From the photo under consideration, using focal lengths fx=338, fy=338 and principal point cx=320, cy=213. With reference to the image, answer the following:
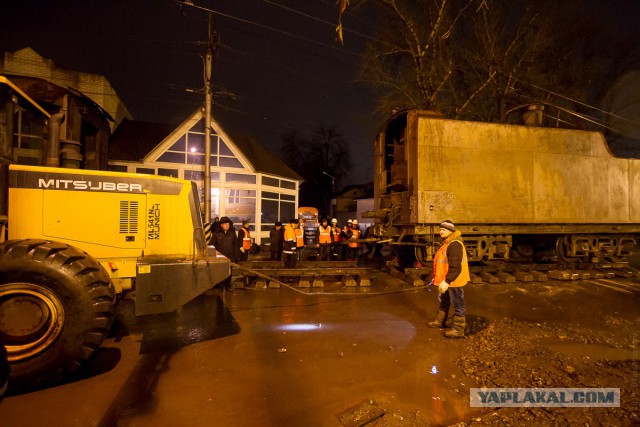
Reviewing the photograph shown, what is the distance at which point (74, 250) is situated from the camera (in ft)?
11.7

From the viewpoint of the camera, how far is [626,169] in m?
10.0

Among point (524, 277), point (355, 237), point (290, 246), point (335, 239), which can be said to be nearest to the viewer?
point (524, 277)

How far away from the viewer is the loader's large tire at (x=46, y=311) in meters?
3.26

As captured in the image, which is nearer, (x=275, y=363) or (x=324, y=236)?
(x=275, y=363)

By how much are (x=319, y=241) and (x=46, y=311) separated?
8.97 metres

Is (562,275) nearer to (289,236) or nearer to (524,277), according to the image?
(524,277)

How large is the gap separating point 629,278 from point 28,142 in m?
13.8

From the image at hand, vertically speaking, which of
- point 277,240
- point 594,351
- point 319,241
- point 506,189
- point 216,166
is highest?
point 216,166

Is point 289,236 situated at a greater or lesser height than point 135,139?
lesser

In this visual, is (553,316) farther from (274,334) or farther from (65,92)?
(65,92)

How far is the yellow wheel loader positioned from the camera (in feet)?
10.9

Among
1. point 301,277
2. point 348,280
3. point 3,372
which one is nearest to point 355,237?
point 348,280

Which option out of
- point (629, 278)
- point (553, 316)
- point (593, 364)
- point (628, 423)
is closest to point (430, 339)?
point (593, 364)

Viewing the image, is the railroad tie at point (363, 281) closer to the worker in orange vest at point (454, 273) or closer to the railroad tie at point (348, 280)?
the railroad tie at point (348, 280)
